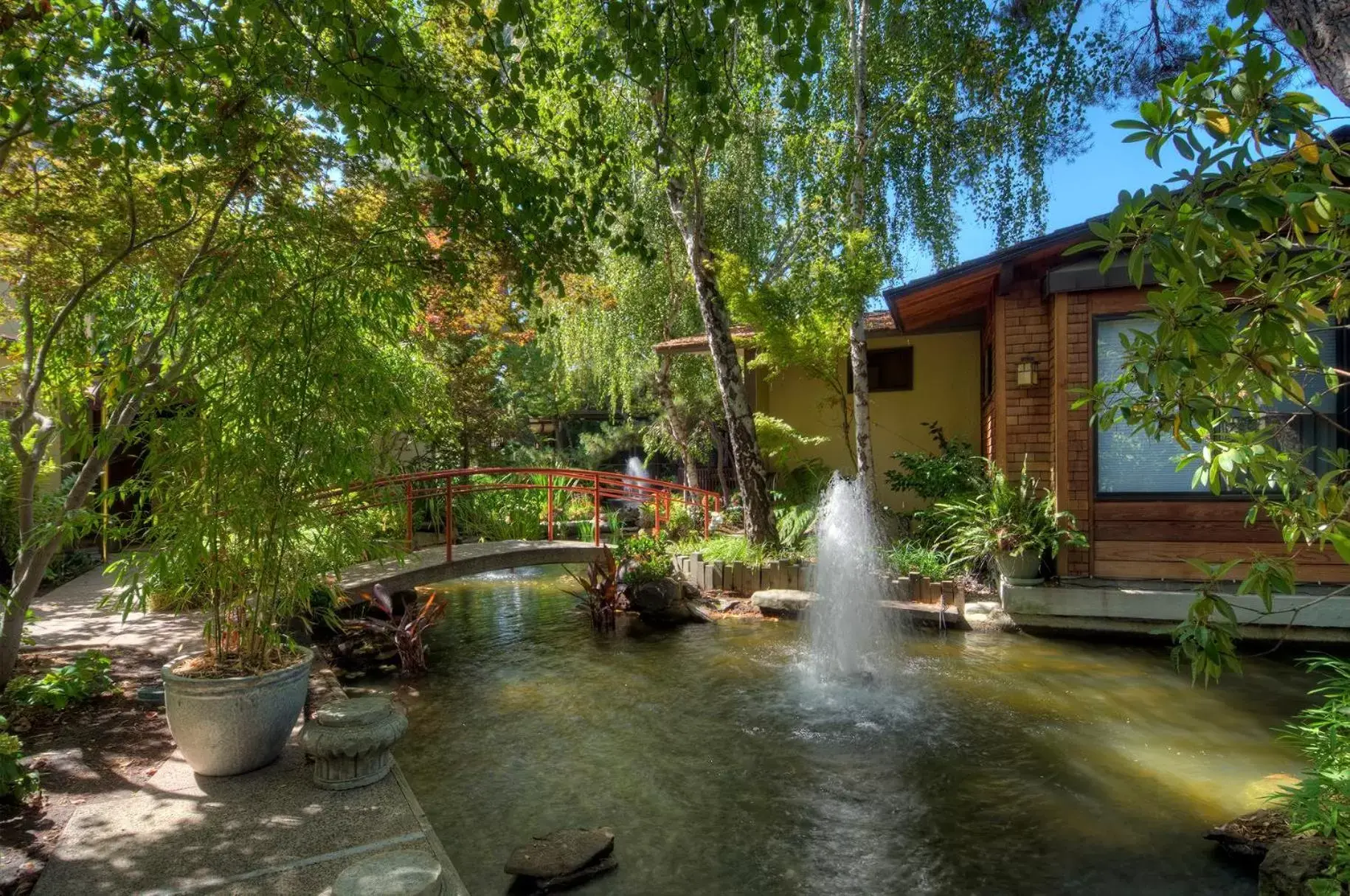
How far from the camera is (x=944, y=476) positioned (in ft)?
30.1

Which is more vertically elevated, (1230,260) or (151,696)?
(1230,260)

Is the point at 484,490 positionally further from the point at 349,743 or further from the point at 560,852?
the point at 560,852

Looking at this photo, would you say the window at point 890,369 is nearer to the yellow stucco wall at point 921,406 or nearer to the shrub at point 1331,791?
the yellow stucco wall at point 921,406

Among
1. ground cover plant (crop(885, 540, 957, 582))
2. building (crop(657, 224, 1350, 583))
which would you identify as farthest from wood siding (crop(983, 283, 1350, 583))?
ground cover plant (crop(885, 540, 957, 582))

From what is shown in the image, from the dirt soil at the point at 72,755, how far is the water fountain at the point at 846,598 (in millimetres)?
4656

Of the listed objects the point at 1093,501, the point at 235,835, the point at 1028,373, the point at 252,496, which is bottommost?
the point at 235,835

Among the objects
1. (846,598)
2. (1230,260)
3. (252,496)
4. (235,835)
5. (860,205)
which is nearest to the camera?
(1230,260)

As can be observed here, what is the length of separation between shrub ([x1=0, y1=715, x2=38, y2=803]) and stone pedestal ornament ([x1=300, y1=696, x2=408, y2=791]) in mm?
1094

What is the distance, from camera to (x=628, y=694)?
5914 millimetres

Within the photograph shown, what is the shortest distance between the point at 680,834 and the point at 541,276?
3.38 metres

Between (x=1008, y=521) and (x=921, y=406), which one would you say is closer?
(x=1008, y=521)

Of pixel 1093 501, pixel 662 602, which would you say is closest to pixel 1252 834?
pixel 1093 501

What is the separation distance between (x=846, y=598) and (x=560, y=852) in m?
4.89

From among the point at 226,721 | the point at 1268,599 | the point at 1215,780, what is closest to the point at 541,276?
the point at 226,721
